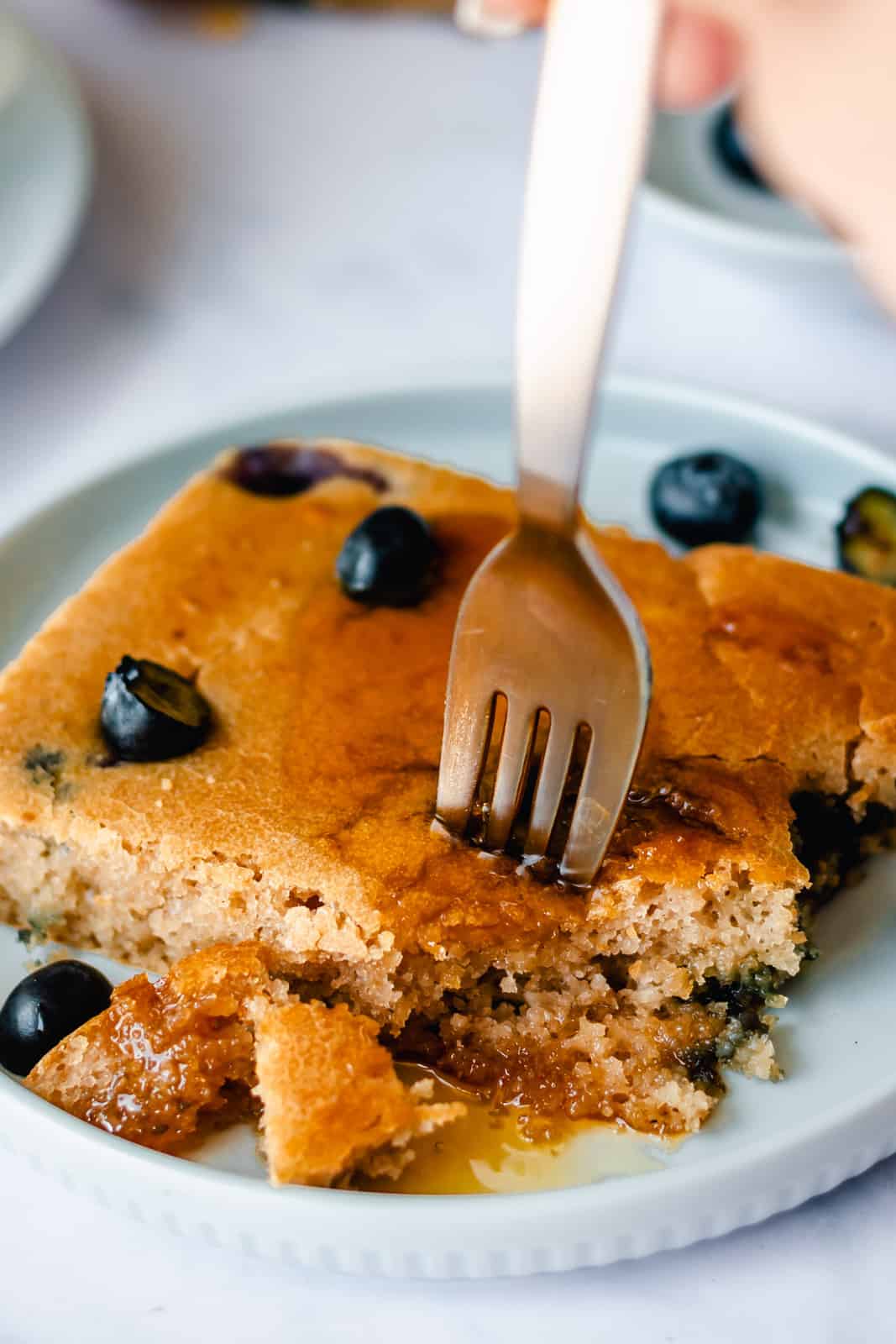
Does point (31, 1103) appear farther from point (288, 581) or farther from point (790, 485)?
point (790, 485)

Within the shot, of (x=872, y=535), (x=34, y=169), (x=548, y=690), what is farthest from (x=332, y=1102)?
(x=34, y=169)

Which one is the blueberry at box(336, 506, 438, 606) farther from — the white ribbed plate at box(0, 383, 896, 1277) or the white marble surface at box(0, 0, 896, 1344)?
the white ribbed plate at box(0, 383, 896, 1277)

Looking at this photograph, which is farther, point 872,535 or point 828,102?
point 872,535

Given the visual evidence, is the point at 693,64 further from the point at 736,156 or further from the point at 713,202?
the point at 736,156

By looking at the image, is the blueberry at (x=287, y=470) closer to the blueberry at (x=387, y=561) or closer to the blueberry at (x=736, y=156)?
the blueberry at (x=387, y=561)

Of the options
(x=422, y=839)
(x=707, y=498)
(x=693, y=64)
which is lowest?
(x=422, y=839)

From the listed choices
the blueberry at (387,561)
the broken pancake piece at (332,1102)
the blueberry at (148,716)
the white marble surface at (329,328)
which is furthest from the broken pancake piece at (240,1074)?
the blueberry at (387,561)

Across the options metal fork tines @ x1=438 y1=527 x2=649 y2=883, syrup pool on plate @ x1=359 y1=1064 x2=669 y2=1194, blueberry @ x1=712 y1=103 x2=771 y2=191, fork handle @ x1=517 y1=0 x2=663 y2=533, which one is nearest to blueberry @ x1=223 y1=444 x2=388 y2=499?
metal fork tines @ x1=438 y1=527 x2=649 y2=883
